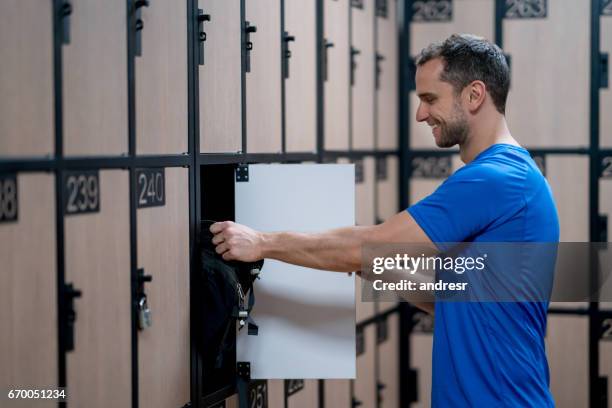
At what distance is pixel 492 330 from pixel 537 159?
2303 mm

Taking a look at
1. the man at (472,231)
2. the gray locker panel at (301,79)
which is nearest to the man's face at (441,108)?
the man at (472,231)

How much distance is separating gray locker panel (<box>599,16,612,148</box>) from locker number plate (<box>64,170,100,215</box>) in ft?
9.56

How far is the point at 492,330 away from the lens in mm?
2105

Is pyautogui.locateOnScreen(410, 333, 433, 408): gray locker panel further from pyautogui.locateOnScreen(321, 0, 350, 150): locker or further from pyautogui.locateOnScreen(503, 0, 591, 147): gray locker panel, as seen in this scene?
pyautogui.locateOnScreen(321, 0, 350, 150): locker

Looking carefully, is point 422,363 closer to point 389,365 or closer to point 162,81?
point 389,365

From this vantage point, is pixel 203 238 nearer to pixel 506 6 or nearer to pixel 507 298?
pixel 507 298

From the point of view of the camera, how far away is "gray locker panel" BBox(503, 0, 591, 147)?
164 inches

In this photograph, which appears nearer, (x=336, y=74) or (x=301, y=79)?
(x=301, y=79)

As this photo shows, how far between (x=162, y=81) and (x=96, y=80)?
1.04 feet

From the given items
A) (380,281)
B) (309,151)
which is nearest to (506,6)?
(309,151)

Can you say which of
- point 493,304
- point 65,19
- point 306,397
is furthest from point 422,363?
point 65,19

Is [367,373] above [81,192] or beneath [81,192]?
beneath

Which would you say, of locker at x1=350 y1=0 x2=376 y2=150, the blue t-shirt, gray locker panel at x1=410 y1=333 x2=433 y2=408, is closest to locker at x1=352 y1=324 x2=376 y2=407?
gray locker panel at x1=410 y1=333 x2=433 y2=408

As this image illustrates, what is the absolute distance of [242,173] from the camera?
8.01 ft
